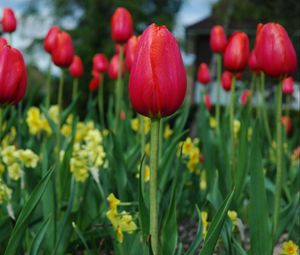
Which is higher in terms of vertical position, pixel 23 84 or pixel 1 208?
pixel 23 84

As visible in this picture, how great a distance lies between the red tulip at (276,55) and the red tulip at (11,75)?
2.58 ft

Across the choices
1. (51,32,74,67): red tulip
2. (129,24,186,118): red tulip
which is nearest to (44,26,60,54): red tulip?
(51,32,74,67): red tulip

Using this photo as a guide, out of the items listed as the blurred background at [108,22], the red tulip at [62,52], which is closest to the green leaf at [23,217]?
the red tulip at [62,52]

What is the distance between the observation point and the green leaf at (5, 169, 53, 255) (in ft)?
5.52

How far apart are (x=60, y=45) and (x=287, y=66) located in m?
1.20

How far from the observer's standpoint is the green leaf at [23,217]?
1682 mm

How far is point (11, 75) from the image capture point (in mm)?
1745

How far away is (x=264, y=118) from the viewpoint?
381 centimetres

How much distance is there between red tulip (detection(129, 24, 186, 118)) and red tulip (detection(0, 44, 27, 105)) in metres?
0.45

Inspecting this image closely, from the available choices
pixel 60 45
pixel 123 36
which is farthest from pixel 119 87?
pixel 60 45

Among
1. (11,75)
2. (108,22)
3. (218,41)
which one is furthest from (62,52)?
(108,22)

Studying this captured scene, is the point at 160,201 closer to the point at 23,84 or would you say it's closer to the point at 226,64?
the point at 226,64

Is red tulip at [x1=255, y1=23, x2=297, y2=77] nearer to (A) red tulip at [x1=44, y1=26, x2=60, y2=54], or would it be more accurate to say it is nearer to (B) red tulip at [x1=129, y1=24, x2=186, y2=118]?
(B) red tulip at [x1=129, y1=24, x2=186, y2=118]

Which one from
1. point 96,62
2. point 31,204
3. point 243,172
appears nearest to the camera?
point 31,204
